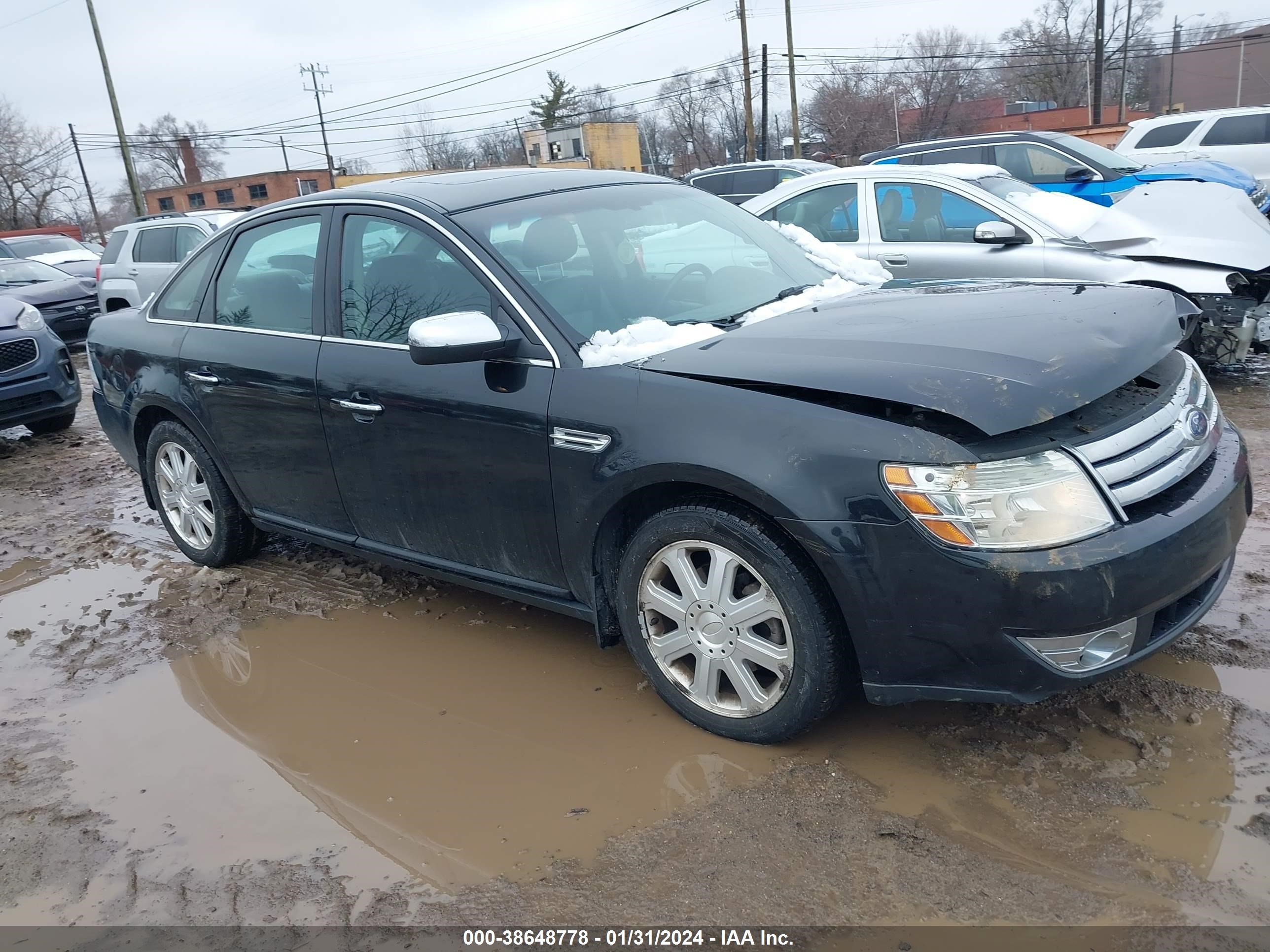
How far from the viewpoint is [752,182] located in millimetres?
15109

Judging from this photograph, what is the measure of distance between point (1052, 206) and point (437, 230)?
5.29 meters

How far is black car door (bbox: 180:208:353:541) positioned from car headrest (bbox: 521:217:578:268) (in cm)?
97

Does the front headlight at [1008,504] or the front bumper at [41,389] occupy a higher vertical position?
the front headlight at [1008,504]

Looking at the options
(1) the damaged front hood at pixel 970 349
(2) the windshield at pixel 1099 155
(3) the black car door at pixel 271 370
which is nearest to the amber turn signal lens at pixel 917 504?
(1) the damaged front hood at pixel 970 349

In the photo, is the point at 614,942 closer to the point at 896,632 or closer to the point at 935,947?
the point at 935,947

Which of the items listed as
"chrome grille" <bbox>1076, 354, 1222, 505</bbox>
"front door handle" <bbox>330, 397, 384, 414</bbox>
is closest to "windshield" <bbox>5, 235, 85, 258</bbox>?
"front door handle" <bbox>330, 397, 384, 414</bbox>

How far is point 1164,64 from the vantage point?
70500 millimetres

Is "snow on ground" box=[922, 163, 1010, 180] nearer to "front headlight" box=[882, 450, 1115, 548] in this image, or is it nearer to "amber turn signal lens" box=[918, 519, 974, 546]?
"front headlight" box=[882, 450, 1115, 548]

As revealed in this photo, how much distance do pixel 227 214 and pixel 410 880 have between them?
12.8 m

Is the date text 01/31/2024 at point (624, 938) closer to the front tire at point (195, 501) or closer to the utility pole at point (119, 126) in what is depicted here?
the front tire at point (195, 501)

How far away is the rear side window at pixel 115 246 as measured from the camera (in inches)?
490

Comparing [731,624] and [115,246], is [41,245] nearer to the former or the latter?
[115,246]

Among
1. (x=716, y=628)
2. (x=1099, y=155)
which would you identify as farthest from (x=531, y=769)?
(x=1099, y=155)

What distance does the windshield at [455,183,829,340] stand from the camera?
11.0ft
